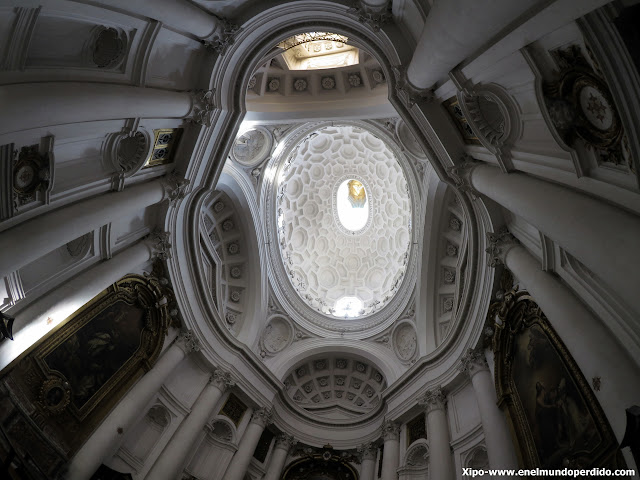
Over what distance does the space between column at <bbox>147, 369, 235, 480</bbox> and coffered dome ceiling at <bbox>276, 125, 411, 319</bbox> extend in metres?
8.35

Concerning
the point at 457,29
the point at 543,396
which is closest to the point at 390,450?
the point at 543,396

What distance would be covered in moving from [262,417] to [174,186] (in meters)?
10.3

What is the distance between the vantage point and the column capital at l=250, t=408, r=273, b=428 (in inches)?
622

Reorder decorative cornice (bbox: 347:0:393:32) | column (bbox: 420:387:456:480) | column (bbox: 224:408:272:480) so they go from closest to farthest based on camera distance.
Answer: decorative cornice (bbox: 347:0:393:32)
column (bbox: 420:387:456:480)
column (bbox: 224:408:272:480)

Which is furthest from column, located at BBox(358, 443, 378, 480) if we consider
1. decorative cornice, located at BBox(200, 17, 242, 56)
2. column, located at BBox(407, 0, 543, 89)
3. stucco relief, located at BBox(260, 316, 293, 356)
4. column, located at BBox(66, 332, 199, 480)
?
decorative cornice, located at BBox(200, 17, 242, 56)

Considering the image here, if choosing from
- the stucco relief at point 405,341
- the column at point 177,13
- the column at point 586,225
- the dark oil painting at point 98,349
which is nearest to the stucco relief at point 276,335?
the stucco relief at point 405,341

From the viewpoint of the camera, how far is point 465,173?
1016 centimetres

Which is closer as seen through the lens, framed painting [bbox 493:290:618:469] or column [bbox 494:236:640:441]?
column [bbox 494:236:640:441]

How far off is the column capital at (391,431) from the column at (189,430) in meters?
6.39

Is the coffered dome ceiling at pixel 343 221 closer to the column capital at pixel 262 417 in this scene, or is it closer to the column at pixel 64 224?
the column capital at pixel 262 417

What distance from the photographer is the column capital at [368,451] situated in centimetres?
1595

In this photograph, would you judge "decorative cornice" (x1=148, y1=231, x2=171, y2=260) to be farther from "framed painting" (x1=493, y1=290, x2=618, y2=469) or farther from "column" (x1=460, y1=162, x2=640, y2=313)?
"framed painting" (x1=493, y1=290, x2=618, y2=469)

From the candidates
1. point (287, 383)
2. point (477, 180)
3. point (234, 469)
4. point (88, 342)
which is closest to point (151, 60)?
point (88, 342)

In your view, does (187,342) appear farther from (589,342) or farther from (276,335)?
(589,342)
